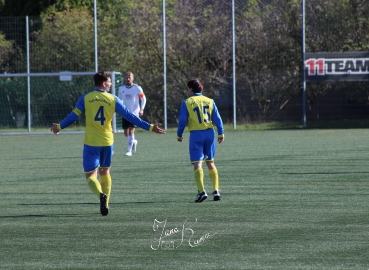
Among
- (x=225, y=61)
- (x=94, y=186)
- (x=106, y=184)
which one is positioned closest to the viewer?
(x=94, y=186)

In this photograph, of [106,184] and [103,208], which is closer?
[103,208]

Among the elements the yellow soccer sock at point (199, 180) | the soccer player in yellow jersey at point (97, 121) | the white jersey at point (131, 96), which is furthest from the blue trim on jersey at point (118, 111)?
the white jersey at point (131, 96)

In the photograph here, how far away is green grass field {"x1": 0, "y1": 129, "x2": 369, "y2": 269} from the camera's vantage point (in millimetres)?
7387

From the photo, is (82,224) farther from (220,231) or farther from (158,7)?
(158,7)

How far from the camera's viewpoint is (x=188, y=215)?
1011cm

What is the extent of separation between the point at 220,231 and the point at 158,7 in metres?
30.3

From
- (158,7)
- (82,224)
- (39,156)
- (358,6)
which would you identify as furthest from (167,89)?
(82,224)

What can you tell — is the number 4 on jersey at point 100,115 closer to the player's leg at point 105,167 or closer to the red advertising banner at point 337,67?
the player's leg at point 105,167

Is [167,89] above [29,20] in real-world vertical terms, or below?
below

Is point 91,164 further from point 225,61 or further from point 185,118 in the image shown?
point 225,61

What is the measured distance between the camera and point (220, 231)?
8.80m

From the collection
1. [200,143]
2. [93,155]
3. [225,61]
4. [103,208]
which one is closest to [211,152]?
[200,143]

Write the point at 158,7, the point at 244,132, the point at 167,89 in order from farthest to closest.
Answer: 1. the point at 158,7
2. the point at 167,89
3. the point at 244,132

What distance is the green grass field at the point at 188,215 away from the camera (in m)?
7.39
